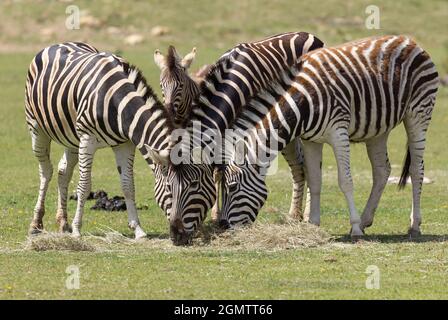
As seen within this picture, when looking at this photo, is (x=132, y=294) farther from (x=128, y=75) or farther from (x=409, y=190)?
(x=409, y=190)

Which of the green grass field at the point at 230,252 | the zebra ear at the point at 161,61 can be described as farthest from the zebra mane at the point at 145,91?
the zebra ear at the point at 161,61

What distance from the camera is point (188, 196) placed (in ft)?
38.9

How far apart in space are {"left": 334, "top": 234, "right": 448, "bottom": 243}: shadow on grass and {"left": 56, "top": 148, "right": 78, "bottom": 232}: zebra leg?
3459mm

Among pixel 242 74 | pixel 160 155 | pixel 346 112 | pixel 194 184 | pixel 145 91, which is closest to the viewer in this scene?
pixel 160 155

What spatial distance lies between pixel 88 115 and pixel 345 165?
3048 mm

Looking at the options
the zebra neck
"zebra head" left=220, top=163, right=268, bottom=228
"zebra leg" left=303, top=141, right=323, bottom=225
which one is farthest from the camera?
"zebra leg" left=303, top=141, right=323, bottom=225

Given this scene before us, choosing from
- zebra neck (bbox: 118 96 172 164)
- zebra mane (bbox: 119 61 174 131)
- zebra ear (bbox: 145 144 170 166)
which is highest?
zebra mane (bbox: 119 61 174 131)

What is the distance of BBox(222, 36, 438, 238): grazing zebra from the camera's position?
12.2m

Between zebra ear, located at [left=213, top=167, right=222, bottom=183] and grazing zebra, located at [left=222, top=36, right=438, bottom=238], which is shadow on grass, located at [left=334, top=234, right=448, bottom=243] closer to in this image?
grazing zebra, located at [left=222, top=36, right=438, bottom=238]

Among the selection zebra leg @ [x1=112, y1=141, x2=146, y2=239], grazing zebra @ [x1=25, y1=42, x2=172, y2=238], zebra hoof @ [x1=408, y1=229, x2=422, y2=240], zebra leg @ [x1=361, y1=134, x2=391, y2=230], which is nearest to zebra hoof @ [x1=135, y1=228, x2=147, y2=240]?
grazing zebra @ [x1=25, y1=42, x2=172, y2=238]

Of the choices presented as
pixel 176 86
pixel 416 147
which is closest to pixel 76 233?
pixel 176 86

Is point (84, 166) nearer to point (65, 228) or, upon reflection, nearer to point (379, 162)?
point (65, 228)
